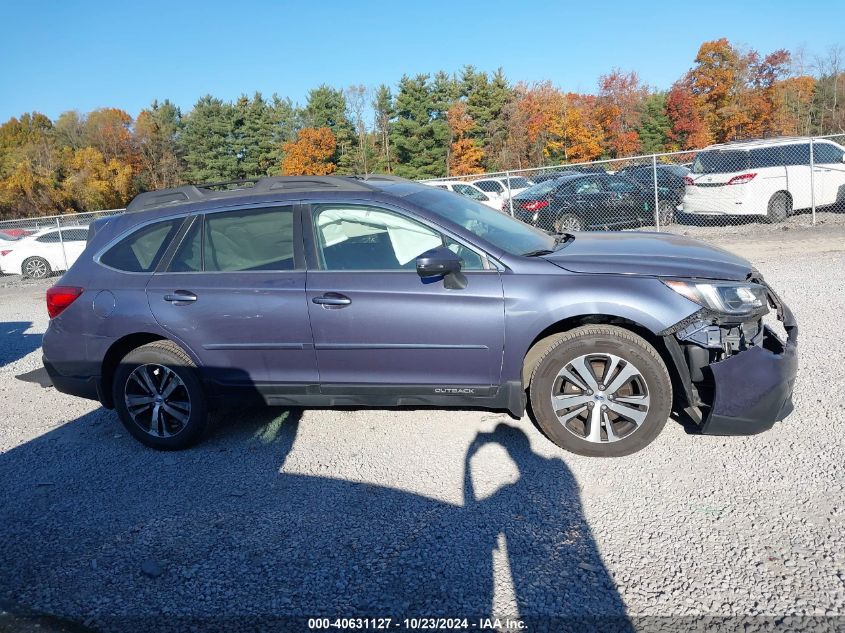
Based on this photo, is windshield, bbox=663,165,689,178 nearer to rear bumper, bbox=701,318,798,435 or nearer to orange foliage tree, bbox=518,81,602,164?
rear bumper, bbox=701,318,798,435

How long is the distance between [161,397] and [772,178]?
1366cm

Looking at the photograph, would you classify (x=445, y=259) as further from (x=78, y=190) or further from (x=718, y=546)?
(x=78, y=190)

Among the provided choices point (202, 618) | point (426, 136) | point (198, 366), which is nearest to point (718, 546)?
point (202, 618)

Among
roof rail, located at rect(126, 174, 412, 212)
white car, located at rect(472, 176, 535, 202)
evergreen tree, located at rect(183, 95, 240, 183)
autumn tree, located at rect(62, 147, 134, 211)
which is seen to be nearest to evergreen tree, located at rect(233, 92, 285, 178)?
evergreen tree, located at rect(183, 95, 240, 183)

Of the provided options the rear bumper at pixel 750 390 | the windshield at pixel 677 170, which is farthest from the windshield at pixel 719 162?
the rear bumper at pixel 750 390

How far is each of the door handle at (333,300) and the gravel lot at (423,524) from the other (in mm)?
1014

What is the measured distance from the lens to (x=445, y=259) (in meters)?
3.96

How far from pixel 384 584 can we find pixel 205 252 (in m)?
2.70

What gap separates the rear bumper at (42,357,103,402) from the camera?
15.7ft

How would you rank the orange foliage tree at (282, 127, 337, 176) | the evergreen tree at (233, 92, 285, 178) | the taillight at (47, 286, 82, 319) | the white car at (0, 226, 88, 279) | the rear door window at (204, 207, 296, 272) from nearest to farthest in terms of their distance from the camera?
the rear door window at (204, 207, 296, 272), the taillight at (47, 286, 82, 319), the white car at (0, 226, 88, 279), the orange foliage tree at (282, 127, 337, 176), the evergreen tree at (233, 92, 285, 178)

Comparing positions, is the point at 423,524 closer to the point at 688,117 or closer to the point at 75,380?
the point at 75,380

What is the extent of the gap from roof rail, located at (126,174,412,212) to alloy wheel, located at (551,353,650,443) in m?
1.82

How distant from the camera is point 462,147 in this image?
50.3 meters

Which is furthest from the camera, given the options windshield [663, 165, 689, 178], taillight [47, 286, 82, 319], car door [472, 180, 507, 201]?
car door [472, 180, 507, 201]
